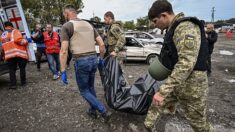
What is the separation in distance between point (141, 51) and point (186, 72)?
24.4 feet

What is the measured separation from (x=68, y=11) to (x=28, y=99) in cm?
234

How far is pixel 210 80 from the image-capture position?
6.32 meters

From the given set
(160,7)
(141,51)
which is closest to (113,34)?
(160,7)

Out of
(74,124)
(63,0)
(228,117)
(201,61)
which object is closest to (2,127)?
(74,124)

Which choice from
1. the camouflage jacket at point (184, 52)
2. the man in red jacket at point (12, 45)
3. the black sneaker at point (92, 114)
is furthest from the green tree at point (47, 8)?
the camouflage jacket at point (184, 52)

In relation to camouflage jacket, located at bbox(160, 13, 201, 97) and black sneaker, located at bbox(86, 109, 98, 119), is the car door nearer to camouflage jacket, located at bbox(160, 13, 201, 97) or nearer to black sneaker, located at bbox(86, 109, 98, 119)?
black sneaker, located at bbox(86, 109, 98, 119)

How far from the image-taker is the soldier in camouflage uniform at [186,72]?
1844 millimetres

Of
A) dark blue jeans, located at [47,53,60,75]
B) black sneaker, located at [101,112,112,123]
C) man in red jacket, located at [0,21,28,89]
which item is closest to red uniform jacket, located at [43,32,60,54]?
dark blue jeans, located at [47,53,60,75]

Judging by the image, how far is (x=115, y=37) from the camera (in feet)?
14.6

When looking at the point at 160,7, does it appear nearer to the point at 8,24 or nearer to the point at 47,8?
the point at 8,24

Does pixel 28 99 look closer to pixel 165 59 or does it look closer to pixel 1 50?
pixel 1 50

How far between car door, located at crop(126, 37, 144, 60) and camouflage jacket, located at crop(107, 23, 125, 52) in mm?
4807

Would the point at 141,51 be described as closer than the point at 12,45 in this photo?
No

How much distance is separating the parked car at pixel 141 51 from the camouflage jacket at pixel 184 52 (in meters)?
7.25
